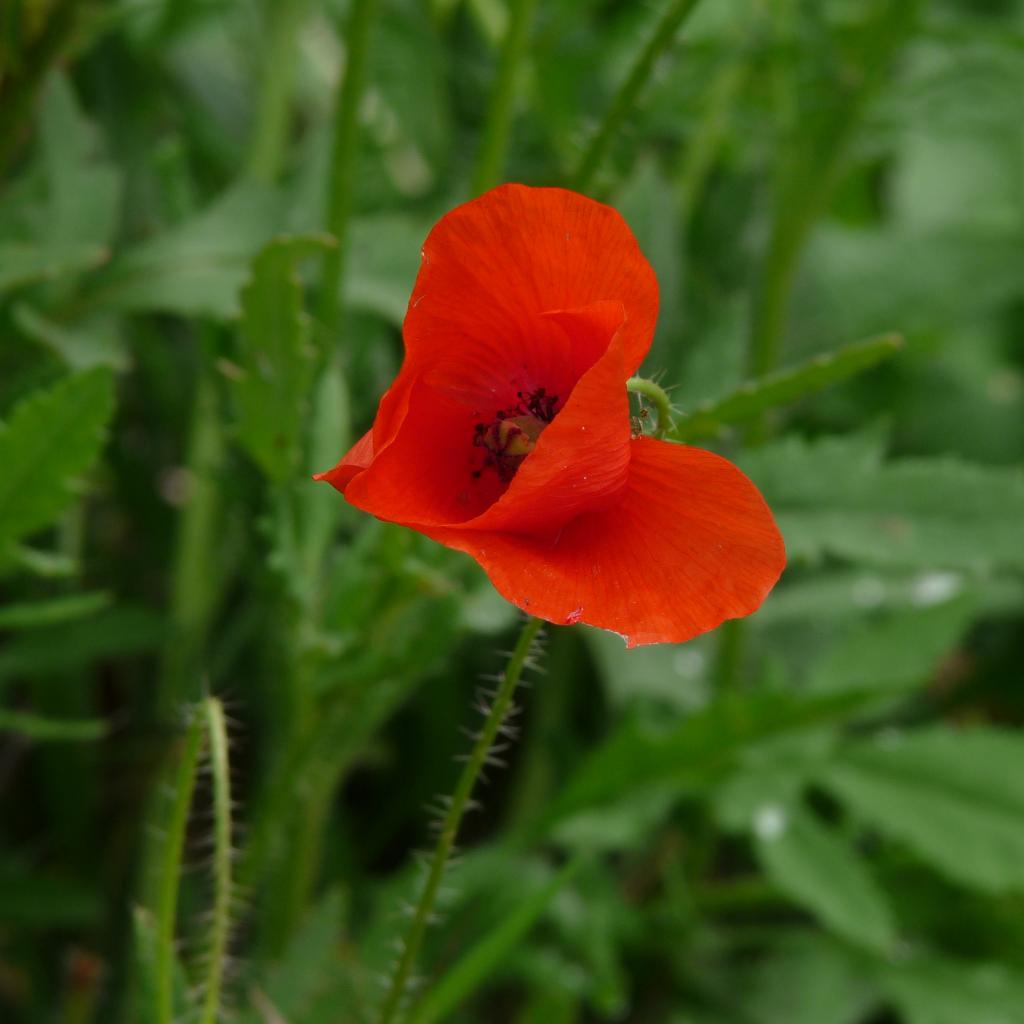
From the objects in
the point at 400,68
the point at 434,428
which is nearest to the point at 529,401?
the point at 434,428

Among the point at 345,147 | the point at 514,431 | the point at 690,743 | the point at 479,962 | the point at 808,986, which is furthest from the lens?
the point at 808,986

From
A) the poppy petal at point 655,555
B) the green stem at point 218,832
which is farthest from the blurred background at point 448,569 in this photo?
the poppy petal at point 655,555

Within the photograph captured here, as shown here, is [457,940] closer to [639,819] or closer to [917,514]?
[639,819]

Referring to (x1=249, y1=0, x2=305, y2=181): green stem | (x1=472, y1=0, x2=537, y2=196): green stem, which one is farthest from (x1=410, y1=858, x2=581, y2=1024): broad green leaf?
(x1=249, y1=0, x2=305, y2=181): green stem

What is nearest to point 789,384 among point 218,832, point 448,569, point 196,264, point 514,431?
point 514,431

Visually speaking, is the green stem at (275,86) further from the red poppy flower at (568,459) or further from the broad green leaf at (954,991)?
the broad green leaf at (954,991)

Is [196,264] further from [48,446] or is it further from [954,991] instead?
[954,991]
